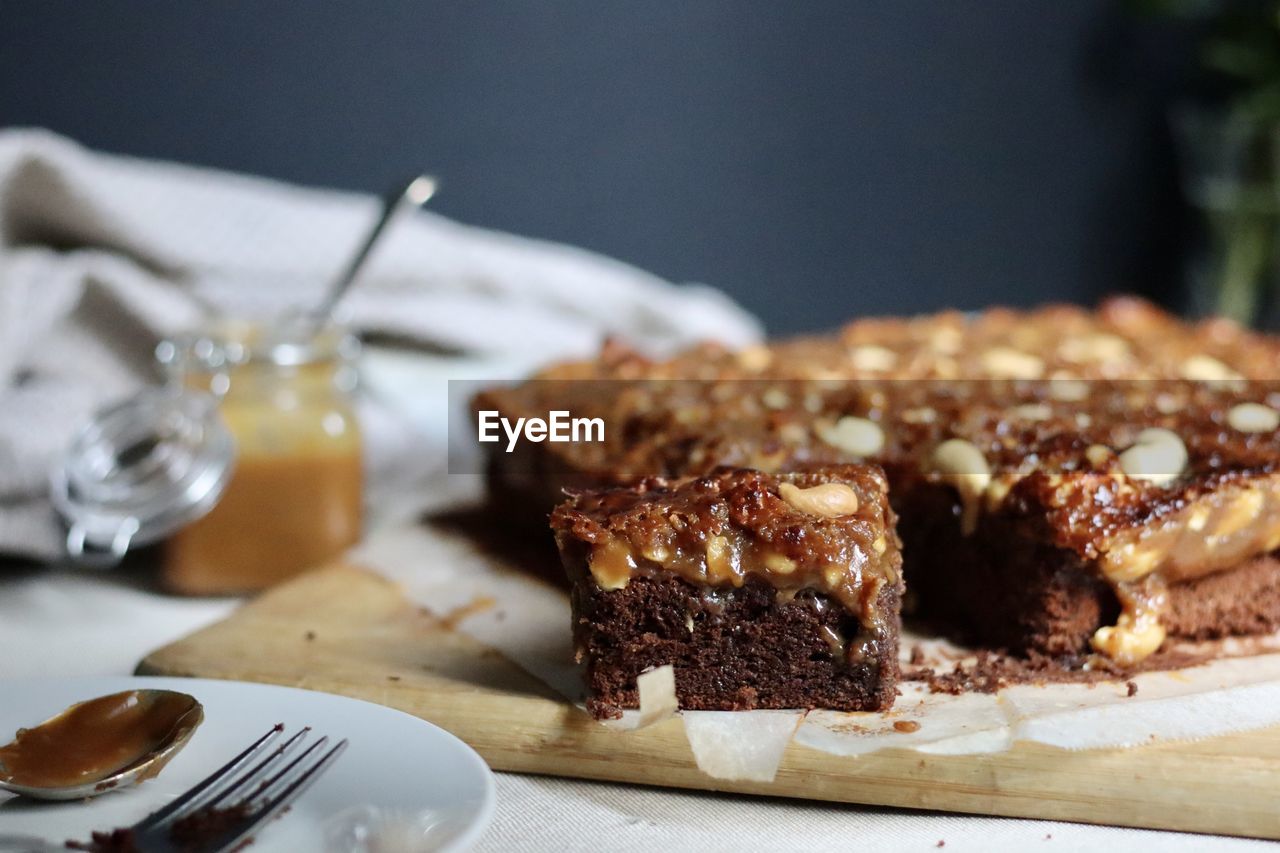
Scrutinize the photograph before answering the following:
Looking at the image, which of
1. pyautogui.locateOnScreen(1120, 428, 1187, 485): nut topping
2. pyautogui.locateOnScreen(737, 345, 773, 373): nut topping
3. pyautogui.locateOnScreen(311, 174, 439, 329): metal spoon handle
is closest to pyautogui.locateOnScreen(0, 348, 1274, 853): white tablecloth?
pyautogui.locateOnScreen(1120, 428, 1187, 485): nut topping

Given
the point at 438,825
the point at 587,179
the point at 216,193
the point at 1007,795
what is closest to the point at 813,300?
the point at 587,179

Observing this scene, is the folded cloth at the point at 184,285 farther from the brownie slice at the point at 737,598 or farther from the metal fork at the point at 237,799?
the brownie slice at the point at 737,598

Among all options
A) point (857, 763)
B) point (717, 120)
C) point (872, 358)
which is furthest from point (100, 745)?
point (717, 120)

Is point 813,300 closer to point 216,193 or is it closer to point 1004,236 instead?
point 1004,236

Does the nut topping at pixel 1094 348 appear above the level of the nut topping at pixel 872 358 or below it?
above

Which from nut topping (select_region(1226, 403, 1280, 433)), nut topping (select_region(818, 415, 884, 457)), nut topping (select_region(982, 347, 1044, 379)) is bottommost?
nut topping (select_region(818, 415, 884, 457))

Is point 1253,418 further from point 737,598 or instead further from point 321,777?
point 321,777

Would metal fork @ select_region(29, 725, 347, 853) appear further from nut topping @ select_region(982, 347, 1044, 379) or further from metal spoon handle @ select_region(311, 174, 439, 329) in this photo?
nut topping @ select_region(982, 347, 1044, 379)

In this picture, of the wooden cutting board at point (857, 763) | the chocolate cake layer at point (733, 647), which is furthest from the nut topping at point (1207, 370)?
the chocolate cake layer at point (733, 647)
